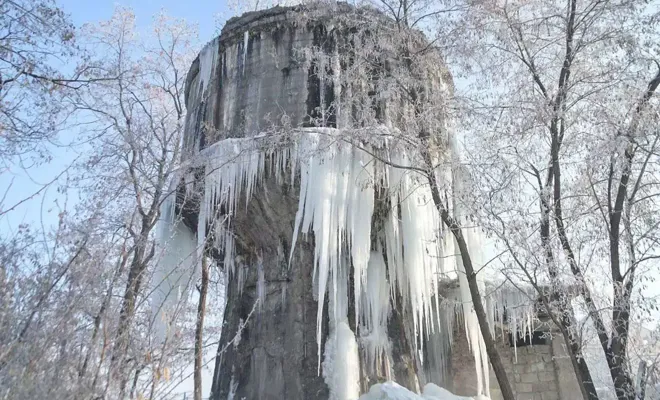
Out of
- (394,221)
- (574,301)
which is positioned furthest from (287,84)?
(574,301)

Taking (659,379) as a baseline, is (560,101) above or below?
above

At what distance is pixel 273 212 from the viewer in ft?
29.6

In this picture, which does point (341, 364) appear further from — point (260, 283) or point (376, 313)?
point (260, 283)

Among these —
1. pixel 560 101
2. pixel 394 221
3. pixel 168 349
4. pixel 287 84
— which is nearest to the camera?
pixel 168 349

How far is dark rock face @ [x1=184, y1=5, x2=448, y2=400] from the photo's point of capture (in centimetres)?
875

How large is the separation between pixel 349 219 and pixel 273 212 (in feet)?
3.93

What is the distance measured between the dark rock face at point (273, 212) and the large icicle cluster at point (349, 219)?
0.74 ft

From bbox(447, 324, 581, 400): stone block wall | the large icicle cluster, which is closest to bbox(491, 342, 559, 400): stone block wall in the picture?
bbox(447, 324, 581, 400): stone block wall

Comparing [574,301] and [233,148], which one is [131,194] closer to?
[233,148]

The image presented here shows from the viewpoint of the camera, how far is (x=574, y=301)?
6410 mm

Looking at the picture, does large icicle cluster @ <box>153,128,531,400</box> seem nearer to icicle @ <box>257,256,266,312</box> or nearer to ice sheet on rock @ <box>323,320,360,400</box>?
ice sheet on rock @ <box>323,320,360,400</box>

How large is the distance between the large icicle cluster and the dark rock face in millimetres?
227

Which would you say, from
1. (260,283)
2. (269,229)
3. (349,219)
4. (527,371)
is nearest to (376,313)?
(349,219)

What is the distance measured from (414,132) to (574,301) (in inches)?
104
